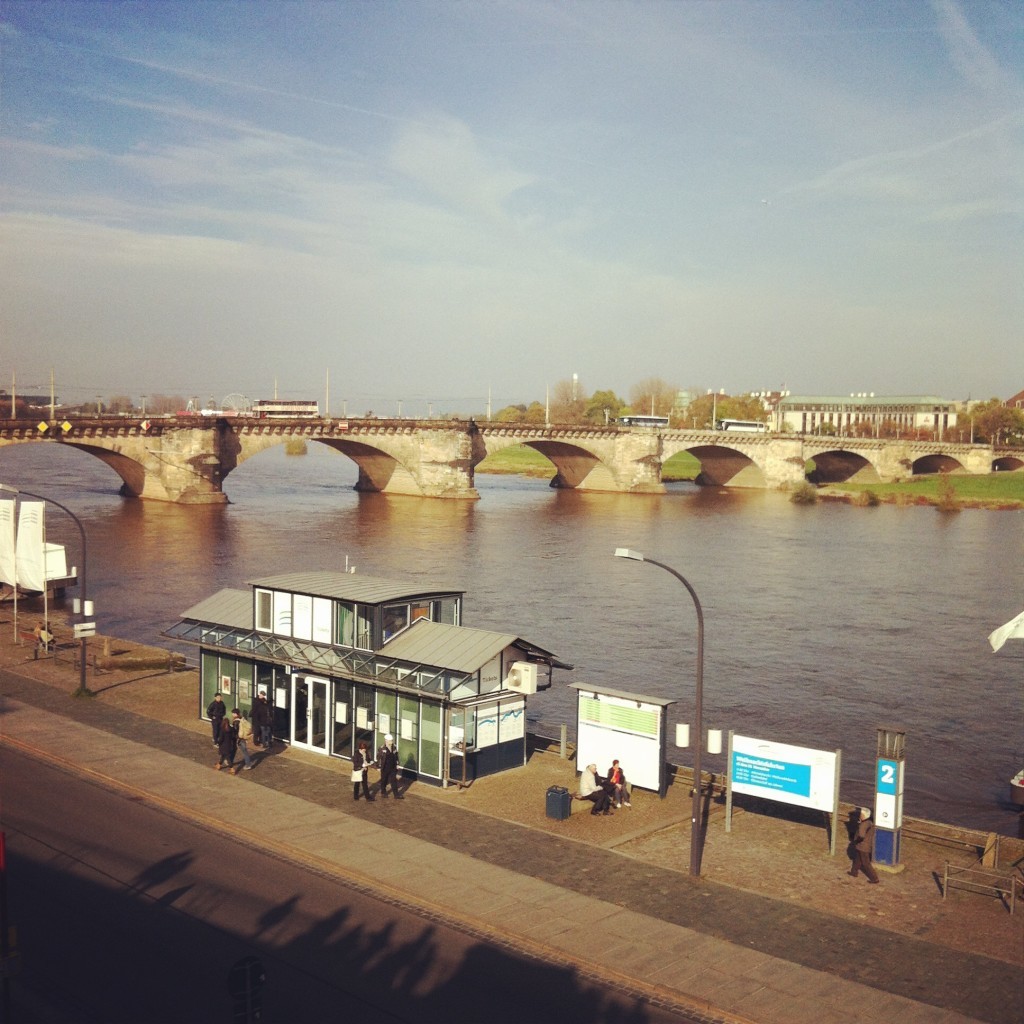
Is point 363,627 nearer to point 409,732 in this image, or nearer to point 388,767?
point 409,732

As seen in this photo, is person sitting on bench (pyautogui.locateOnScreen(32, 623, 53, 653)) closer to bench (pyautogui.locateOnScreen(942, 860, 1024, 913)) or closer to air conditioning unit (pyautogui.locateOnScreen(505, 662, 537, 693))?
air conditioning unit (pyautogui.locateOnScreen(505, 662, 537, 693))

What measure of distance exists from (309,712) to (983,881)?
43.5ft

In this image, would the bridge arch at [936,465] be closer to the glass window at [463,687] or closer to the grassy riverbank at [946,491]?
the grassy riverbank at [946,491]

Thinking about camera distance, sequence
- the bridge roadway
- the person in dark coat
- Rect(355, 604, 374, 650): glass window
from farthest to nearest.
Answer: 1. the bridge roadway
2. Rect(355, 604, 374, 650): glass window
3. the person in dark coat

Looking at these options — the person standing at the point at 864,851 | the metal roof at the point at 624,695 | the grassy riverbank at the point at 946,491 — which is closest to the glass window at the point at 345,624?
the metal roof at the point at 624,695

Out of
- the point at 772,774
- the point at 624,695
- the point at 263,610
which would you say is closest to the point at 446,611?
the point at 263,610

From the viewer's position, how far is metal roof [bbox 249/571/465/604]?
75.6 ft

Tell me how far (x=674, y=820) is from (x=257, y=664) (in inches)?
386

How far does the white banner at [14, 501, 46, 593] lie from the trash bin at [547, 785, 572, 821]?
2377 centimetres

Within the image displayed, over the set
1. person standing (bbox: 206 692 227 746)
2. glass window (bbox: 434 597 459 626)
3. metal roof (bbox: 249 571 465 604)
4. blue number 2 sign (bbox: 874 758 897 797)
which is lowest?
person standing (bbox: 206 692 227 746)

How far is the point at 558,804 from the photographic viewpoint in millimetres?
20000

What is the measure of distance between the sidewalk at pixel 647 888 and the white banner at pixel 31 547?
15026 millimetres

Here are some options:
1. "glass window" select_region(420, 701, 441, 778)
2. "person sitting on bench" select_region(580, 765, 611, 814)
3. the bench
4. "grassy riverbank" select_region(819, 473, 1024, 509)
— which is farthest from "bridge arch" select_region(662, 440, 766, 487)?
the bench

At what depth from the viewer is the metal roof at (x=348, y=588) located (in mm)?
23047
